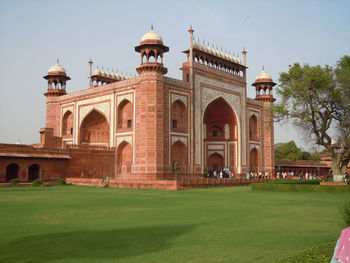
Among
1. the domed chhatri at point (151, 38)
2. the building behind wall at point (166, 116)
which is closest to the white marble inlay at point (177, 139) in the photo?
the building behind wall at point (166, 116)

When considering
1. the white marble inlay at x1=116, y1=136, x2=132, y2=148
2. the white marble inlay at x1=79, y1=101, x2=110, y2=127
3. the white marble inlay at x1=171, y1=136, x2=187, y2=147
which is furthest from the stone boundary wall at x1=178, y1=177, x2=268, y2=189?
the white marble inlay at x1=79, y1=101, x2=110, y2=127

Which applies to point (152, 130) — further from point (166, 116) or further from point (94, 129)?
point (94, 129)

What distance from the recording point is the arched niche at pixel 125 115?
2881cm

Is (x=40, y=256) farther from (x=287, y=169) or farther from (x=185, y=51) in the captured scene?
(x=287, y=169)

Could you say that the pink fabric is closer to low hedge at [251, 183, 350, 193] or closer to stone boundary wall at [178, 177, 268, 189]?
low hedge at [251, 183, 350, 193]

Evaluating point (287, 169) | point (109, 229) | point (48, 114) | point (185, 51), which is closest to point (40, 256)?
point (109, 229)

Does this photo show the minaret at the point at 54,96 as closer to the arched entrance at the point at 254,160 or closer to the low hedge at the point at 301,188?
the arched entrance at the point at 254,160

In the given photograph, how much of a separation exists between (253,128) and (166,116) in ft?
40.5

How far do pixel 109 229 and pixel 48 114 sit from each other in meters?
29.8

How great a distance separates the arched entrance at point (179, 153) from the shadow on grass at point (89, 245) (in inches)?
841

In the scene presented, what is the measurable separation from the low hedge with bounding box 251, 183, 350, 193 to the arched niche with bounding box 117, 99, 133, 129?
41.4ft

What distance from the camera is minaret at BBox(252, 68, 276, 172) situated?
36156mm

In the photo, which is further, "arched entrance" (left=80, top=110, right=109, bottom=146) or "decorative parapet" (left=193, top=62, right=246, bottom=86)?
"arched entrance" (left=80, top=110, right=109, bottom=146)

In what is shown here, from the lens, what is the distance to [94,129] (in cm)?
3262
